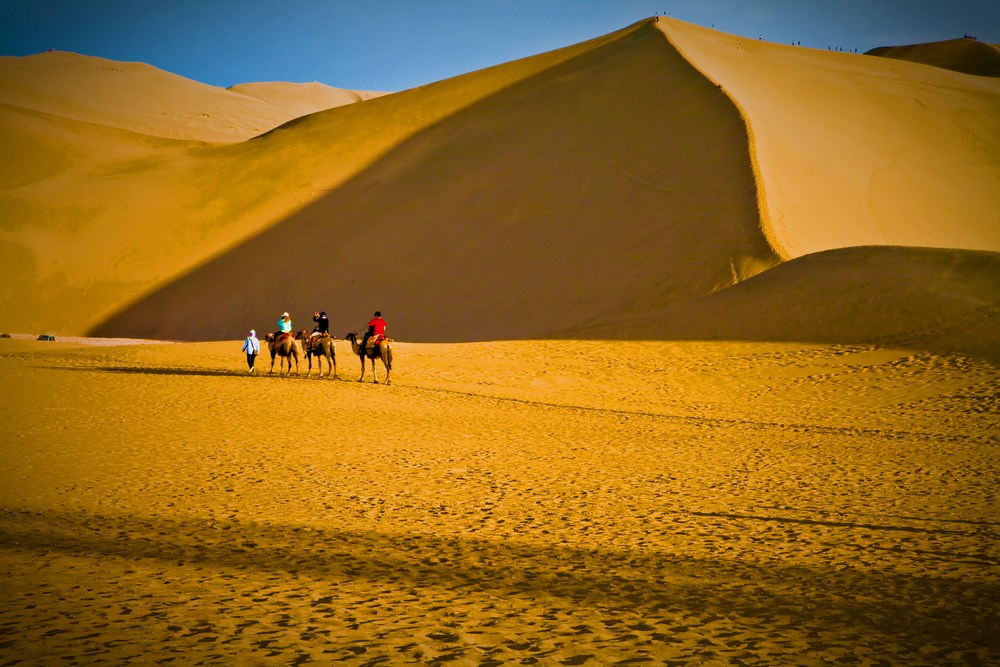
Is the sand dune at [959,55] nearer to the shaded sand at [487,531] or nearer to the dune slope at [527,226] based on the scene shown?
the dune slope at [527,226]

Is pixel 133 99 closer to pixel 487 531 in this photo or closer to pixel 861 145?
pixel 861 145

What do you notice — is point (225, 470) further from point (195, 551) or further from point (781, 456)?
point (781, 456)

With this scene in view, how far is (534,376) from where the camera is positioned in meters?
22.3

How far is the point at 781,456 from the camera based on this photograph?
40.2ft

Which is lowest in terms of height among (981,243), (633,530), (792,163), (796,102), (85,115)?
(633,530)

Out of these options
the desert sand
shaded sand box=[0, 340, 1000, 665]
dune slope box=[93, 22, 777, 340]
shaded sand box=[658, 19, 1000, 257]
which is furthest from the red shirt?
shaded sand box=[658, 19, 1000, 257]

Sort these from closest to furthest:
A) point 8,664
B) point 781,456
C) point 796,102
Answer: point 8,664, point 781,456, point 796,102

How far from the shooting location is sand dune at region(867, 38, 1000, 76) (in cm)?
9169

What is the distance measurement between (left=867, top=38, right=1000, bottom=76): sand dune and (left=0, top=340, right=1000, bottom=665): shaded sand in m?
91.2

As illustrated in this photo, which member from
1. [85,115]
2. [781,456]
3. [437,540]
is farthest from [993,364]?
[85,115]

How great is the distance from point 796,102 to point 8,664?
48.9 meters

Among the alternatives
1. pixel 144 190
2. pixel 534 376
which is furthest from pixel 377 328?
pixel 144 190

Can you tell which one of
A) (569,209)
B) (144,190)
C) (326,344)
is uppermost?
(144,190)

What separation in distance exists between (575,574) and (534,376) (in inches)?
630
